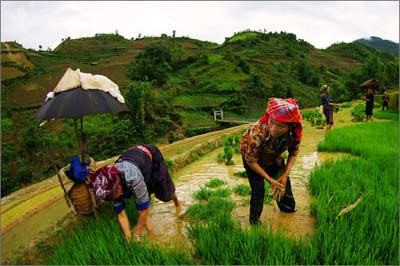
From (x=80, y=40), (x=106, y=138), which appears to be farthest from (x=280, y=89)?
(x=80, y=40)

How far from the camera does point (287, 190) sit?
13.0 ft

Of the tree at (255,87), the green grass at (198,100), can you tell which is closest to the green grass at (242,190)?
the green grass at (198,100)

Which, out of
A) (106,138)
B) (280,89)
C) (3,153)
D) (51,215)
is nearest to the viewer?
(51,215)

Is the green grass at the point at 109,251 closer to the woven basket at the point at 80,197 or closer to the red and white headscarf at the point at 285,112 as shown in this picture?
the woven basket at the point at 80,197

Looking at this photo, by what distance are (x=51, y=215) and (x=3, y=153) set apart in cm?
1017

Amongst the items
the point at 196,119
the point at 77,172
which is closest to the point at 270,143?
the point at 77,172

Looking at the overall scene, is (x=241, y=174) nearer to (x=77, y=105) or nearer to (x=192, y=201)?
(x=192, y=201)

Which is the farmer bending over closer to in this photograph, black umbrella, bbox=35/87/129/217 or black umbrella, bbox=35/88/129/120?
black umbrella, bbox=35/87/129/217

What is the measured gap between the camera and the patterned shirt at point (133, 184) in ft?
11.2

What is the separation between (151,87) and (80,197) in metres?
20.9

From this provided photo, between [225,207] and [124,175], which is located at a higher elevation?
[124,175]

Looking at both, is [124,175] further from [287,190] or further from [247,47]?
[247,47]

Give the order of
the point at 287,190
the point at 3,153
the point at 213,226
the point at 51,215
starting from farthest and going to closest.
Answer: the point at 3,153 → the point at 51,215 → the point at 287,190 → the point at 213,226

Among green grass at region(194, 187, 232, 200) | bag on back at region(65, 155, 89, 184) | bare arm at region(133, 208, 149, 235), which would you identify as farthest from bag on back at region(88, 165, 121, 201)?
green grass at region(194, 187, 232, 200)
